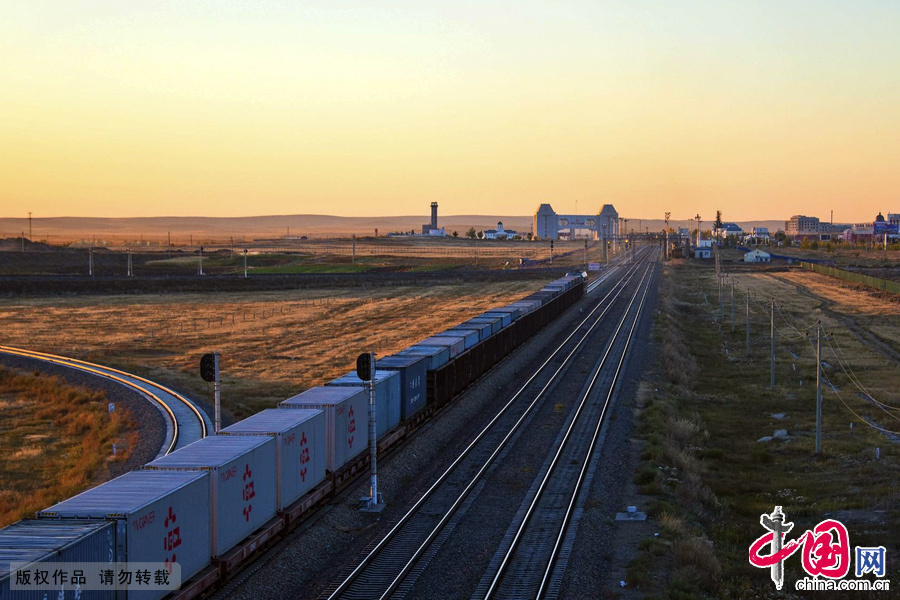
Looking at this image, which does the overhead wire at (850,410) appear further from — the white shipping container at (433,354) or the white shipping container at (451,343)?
the white shipping container at (433,354)

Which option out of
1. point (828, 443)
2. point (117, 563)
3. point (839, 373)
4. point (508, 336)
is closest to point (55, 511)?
point (117, 563)

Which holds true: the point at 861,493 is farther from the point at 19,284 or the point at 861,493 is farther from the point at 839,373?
the point at 19,284

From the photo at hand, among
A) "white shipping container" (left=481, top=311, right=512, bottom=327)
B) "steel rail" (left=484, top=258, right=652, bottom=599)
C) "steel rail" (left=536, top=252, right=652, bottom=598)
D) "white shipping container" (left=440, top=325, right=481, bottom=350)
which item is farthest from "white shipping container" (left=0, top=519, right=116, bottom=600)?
"white shipping container" (left=481, top=311, right=512, bottom=327)

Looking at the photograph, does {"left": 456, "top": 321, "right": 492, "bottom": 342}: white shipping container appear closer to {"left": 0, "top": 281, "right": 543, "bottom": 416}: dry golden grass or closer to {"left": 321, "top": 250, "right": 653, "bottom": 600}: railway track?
{"left": 321, "top": 250, "right": 653, "bottom": 600}: railway track

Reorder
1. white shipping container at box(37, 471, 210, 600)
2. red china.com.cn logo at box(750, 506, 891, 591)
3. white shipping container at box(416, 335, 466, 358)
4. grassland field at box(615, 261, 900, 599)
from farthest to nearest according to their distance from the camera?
white shipping container at box(416, 335, 466, 358), grassland field at box(615, 261, 900, 599), red china.com.cn logo at box(750, 506, 891, 591), white shipping container at box(37, 471, 210, 600)

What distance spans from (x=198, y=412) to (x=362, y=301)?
227 feet

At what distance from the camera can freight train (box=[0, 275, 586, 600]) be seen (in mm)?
15352

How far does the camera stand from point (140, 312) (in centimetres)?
10131

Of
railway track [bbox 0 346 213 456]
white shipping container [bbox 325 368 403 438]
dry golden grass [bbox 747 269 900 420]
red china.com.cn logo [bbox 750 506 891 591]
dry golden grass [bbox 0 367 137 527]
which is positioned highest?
white shipping container [bbox 325 368 403 438]

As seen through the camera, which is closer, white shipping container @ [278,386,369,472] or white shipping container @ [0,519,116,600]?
white shipping container @ [0,519,116,600]

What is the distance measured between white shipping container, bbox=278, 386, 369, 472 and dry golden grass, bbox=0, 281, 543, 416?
50.8ft

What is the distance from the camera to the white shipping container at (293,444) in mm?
23188

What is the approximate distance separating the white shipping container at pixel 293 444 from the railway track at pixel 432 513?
2.85 metres

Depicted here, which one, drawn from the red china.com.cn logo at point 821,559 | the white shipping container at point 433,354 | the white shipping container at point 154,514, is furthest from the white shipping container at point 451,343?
the white shipping container at point 154,514
